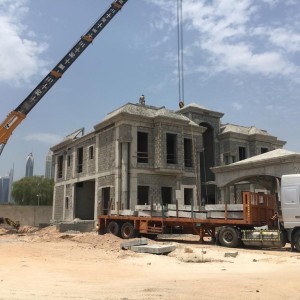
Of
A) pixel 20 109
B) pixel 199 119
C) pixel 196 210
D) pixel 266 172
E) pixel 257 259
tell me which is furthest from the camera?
pixel 199 119

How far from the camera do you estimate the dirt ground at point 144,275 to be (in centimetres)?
712

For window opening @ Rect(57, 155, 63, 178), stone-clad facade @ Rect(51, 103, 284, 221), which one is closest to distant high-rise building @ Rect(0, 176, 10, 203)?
window opening @ Rect(57, 155, 63, 178)

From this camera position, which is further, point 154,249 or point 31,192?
point 31,192

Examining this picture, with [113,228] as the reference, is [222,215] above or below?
above

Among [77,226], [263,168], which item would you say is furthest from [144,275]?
[77,226]

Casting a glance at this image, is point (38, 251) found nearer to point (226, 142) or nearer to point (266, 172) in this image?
point (266, 172)

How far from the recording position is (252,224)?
645 inches

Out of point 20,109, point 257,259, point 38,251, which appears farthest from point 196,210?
point 20,109

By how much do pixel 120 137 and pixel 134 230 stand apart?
335 inches

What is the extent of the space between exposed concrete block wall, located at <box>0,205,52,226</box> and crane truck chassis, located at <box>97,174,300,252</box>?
23.0m

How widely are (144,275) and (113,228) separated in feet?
41.4

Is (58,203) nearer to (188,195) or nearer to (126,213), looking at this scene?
(188,195)

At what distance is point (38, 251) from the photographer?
14852 millimetres

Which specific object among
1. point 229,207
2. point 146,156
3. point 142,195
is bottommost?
point 229,207
